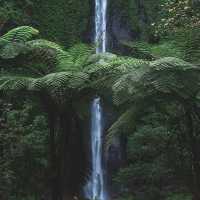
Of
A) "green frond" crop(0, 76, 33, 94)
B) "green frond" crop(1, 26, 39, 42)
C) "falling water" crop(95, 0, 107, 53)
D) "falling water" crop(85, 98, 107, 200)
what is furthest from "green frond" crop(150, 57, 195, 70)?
"falling water" crop(95, 0, 107, 53)

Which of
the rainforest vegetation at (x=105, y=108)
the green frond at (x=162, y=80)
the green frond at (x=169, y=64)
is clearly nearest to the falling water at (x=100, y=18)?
the rainforest vegetation at (x=105, y=108)

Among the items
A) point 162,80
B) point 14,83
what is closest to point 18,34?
point 14,83

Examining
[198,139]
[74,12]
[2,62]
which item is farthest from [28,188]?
[74,12]

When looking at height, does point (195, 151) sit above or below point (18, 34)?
below

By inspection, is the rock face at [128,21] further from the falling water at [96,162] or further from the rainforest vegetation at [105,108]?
the rainforest vegetation at [105,108]

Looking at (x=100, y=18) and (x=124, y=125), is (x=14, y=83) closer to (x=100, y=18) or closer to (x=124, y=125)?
(x=124, y=125)

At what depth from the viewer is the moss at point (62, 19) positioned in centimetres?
1537

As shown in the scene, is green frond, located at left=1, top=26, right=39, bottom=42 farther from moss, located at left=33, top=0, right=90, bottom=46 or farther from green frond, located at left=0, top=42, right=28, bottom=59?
moss, located at left=33, top=0, right=90, bottom=46

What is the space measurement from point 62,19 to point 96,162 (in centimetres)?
428

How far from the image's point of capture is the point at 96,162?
1373cm

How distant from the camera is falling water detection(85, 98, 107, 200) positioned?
1351 cm

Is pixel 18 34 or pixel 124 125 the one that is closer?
pixel 124 125

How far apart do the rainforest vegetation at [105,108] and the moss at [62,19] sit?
394cm

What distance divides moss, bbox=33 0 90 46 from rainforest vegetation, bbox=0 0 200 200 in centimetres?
394
